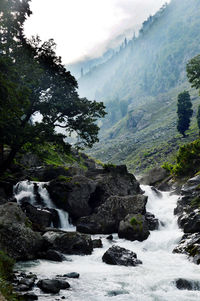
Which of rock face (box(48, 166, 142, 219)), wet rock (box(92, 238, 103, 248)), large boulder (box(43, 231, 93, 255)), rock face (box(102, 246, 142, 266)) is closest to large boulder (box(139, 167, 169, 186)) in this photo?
rock face (box(48, 166, 142, 219))

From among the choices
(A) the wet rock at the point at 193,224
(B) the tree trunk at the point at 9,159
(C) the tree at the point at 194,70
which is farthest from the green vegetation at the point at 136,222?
(C) the tree at the point at 194,70

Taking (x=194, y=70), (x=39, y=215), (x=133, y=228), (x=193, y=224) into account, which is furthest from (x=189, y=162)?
(x=39, y=215)

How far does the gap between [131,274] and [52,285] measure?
6273 mm

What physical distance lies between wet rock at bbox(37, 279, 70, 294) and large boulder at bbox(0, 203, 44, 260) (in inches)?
223

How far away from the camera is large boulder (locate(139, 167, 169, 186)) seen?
5838cm

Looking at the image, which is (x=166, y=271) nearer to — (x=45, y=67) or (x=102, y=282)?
(x=102, y=282)

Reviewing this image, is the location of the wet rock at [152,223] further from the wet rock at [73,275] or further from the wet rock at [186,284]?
the wet rock at [73,275]

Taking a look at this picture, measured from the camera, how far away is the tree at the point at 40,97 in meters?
27.3

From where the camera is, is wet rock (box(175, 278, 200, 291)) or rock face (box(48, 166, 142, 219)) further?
rock face (box(48, 166, 142, 219))

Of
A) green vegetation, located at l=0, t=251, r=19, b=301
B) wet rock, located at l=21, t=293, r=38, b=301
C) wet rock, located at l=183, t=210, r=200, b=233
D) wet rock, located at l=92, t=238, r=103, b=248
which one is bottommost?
wet rock, located at l=21, t=293, r=38, b=301

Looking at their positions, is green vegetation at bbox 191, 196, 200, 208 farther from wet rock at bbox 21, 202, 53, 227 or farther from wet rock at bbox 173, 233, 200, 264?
wet rock at bbox 21, 202, 53, 227

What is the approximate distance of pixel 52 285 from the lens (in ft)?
48.1

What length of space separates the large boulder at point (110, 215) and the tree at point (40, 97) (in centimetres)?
804

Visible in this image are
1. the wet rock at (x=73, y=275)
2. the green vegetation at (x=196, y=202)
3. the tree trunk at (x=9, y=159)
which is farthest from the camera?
the green vegetation at (x=196, y=202)
